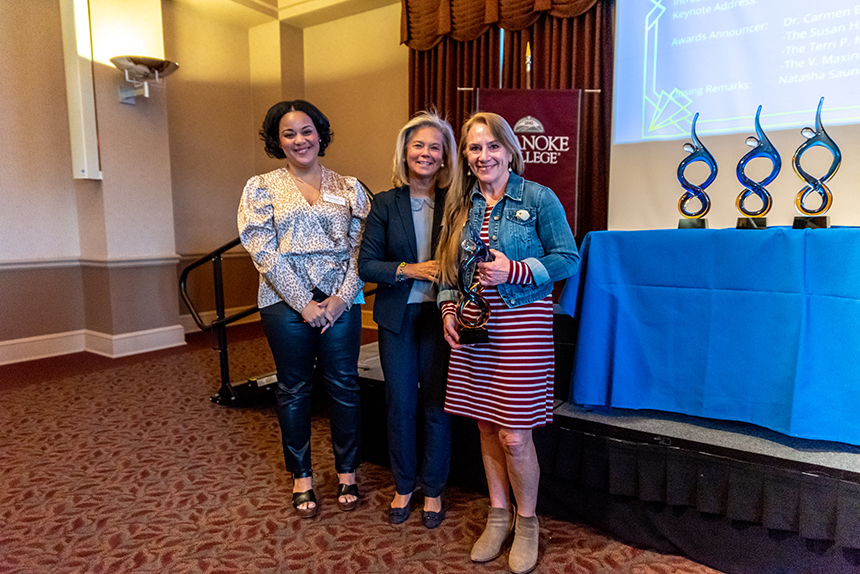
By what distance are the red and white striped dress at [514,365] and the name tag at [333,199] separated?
2.03ft

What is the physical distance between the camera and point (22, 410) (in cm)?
321

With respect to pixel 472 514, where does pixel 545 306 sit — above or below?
above

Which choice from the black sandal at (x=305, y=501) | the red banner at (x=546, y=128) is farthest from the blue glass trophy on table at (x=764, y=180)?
the black sandal at (x=305, y=501)

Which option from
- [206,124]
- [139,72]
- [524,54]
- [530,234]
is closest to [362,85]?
[206,124]

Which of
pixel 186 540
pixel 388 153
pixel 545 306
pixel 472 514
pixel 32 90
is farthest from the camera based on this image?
pixel 388 153

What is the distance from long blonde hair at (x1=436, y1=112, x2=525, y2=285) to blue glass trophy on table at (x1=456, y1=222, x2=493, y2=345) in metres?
0.05

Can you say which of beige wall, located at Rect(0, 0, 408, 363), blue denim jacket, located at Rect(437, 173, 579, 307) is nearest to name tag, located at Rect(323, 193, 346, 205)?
blue denim jacket, located at Rect(437, 173, 579, 307)

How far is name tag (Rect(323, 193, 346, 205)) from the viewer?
6.41 feet

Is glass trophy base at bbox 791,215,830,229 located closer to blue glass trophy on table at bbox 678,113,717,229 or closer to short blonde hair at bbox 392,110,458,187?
blue glass trophy on table at bbox 678,113,717,229

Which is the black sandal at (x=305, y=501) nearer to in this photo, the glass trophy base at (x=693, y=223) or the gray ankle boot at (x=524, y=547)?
the gray ankle boot at (x=524, y=547)

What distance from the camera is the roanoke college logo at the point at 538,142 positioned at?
3590 millimetres

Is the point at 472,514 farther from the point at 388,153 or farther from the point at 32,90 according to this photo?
the point at 32,90

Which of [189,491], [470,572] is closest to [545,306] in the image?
[470,572]

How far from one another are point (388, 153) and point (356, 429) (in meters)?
3.75
